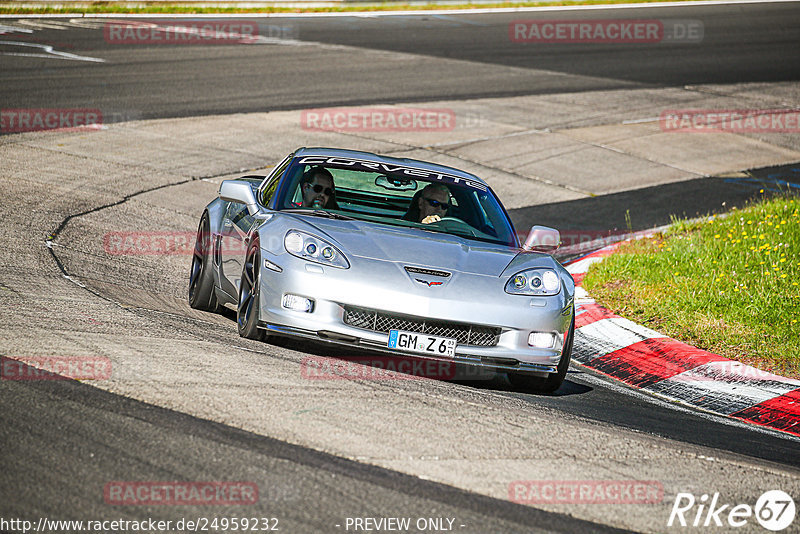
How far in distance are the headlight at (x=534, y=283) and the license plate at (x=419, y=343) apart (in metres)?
0.60

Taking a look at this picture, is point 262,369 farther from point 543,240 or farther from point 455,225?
point 543,240

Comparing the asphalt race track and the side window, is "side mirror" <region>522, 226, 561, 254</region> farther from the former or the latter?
the side window

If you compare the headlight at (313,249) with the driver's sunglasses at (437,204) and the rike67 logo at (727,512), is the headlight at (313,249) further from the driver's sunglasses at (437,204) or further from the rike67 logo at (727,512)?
the rike67 logo at (727,512)

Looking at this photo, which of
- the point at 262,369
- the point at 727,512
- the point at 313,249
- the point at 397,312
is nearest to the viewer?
the point at 727,512

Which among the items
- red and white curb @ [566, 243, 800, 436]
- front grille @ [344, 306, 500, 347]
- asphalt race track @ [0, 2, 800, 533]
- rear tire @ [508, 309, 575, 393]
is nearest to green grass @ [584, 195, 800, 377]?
red and white curb @ [566, 243, 800, 436]

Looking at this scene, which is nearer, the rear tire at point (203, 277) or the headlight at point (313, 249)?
the headlight at point (313, 249)

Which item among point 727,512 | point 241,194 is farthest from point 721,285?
point 727,512

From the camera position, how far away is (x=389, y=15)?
30.8 m

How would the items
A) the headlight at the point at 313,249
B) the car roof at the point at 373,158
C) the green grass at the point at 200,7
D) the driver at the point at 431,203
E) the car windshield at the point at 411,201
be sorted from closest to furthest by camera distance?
the headlight at the point at 313,249 < the car windshield at the point at 411,201 < the driver at the point at 431,203 < the car roof at the point at 373,158 < the green grass at the point at 200,7

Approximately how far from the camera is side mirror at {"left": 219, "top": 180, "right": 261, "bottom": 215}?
731 cm

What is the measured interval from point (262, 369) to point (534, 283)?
6.30ft

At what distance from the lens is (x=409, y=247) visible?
663 centimetres

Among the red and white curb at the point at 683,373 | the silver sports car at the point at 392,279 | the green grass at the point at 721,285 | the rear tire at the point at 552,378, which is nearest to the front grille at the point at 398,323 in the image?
the silver sports car at the point at 392,279

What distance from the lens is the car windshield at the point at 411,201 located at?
24.3 ft
